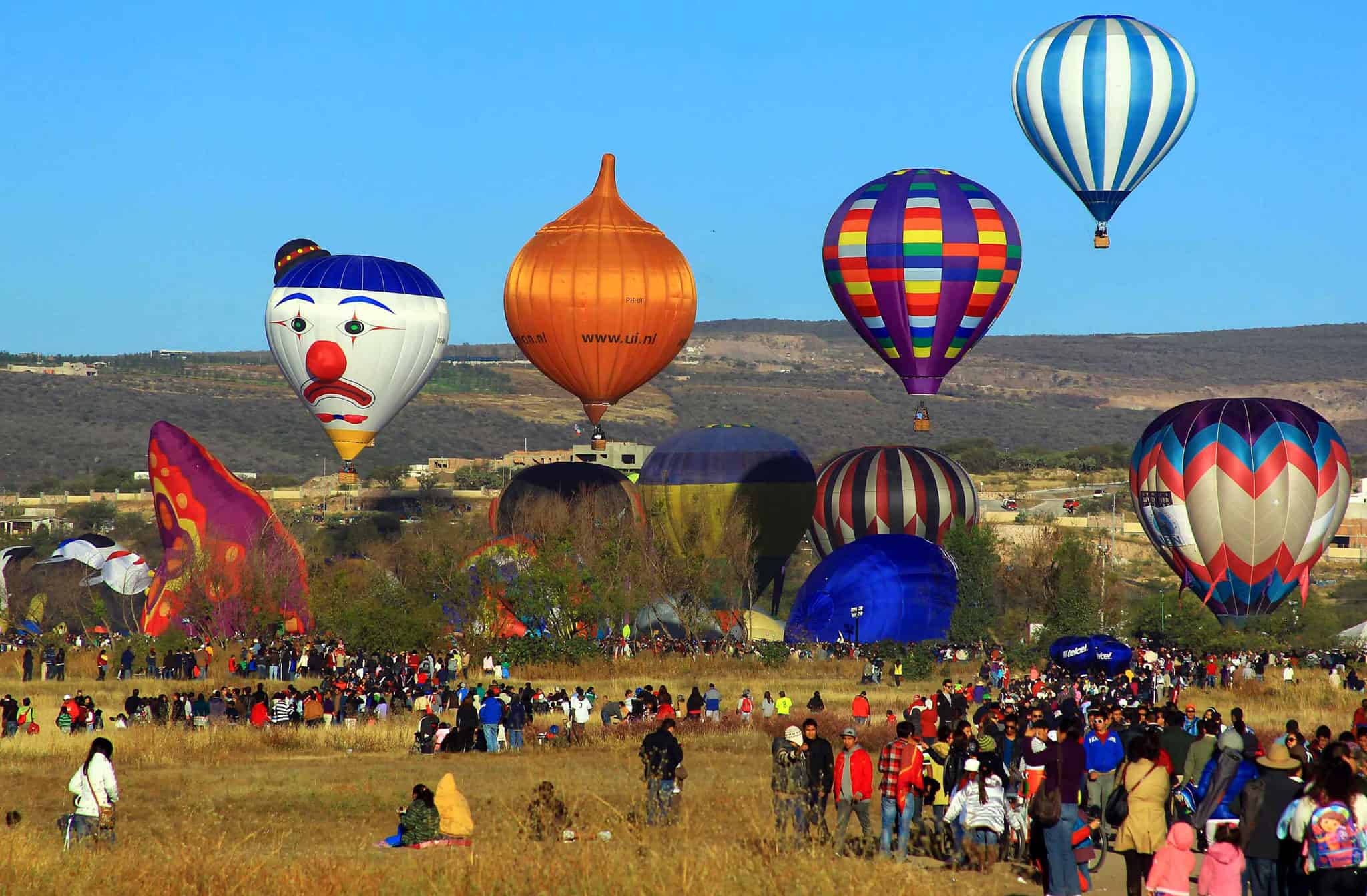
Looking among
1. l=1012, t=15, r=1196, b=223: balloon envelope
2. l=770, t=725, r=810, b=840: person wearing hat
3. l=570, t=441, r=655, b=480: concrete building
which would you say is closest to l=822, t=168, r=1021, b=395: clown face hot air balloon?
l=1012, t=15, r=1196, b=223: balloon envelope

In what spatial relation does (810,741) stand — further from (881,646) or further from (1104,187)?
(1104,187)

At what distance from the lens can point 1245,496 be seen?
4491 centimetres

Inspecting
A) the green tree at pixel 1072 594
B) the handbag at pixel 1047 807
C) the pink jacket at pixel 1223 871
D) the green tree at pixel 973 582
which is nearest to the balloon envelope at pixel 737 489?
the green tree at pixel 973 582

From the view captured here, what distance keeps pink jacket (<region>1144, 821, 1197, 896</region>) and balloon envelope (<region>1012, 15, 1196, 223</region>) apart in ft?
111

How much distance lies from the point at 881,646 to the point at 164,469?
63.4ft

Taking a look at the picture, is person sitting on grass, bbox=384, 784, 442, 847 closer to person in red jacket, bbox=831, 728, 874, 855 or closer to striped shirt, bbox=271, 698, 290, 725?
person in red jacket, bbox=831, 728, 874, 855

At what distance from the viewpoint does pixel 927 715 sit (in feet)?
74.1

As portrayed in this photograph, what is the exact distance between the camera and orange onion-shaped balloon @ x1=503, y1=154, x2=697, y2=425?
5562 centimetres

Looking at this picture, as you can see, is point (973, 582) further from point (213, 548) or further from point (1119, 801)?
point (1119, 801)

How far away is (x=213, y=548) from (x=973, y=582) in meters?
18.6

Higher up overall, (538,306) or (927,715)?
(538,306)

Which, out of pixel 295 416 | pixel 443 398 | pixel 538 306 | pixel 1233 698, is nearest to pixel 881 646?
pixel 1233 698

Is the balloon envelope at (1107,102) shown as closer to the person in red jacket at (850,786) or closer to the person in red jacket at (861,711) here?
the person in red jacket at (861,711)

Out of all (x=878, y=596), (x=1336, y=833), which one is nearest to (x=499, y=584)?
(x=878, y=596)
